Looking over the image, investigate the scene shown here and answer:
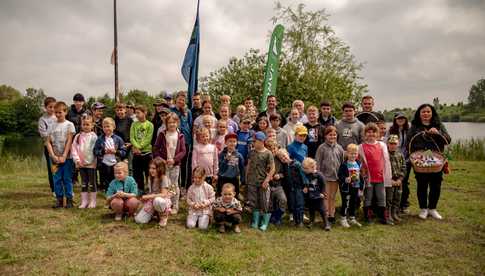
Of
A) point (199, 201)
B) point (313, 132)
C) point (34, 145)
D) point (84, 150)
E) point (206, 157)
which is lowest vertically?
point (34, 145)

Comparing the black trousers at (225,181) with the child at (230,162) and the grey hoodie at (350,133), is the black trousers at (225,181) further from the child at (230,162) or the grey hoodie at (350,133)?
the grey hoodie at (350,133)

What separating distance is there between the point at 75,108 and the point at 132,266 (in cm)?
466

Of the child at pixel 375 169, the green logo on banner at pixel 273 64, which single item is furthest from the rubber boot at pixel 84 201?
the green logo on banner at pixel 273 64

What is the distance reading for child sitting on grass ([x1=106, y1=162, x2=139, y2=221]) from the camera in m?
5.60

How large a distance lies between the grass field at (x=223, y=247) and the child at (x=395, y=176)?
1.02ft

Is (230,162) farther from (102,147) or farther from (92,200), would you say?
(92,200)

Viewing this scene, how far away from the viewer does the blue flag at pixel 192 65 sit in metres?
7.57

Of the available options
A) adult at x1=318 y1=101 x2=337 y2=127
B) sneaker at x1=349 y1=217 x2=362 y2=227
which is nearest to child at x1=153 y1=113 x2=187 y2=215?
adult at x1=318 y1=101 x2=337 y2=127

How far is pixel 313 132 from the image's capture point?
650cm

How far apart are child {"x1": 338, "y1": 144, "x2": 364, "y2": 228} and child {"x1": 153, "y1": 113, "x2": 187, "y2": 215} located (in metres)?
2.90

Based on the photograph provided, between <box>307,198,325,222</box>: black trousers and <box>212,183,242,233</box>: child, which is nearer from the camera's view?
<box>212,183,242,233</box>: child

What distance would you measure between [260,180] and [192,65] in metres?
3.39

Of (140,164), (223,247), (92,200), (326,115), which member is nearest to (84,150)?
(92,200)

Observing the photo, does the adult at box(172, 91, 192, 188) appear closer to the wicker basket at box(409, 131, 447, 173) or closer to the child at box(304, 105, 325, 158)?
the child at box(304, 105, 325, 158)
